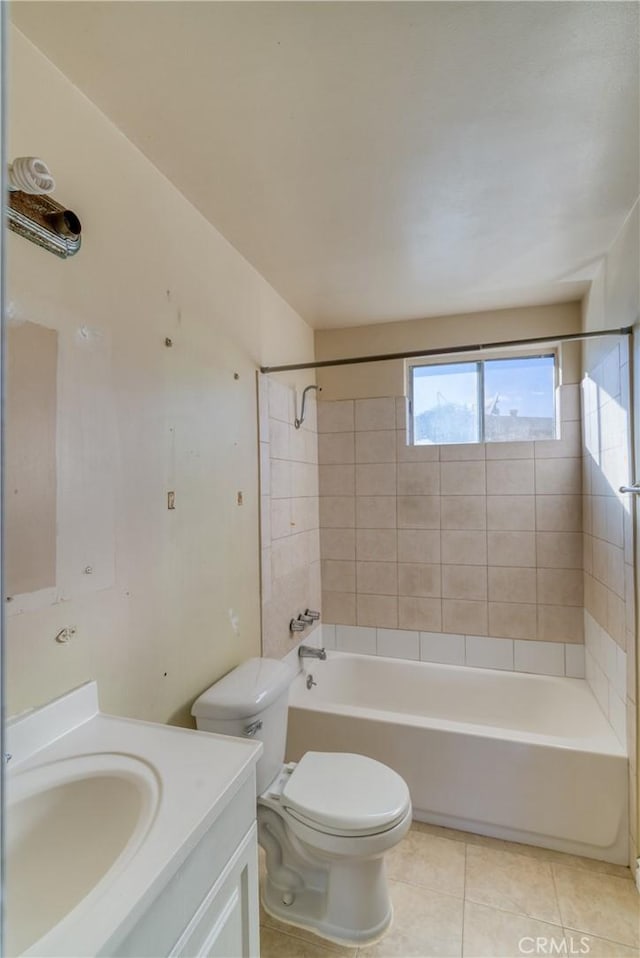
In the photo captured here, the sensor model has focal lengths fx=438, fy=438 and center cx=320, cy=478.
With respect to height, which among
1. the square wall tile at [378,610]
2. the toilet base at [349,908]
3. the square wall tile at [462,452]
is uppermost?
the square wall tile at [462,452]

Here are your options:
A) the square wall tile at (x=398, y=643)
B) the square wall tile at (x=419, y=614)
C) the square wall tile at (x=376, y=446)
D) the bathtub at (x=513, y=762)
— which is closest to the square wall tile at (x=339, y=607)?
the square wall tile at (x=398, y=643)

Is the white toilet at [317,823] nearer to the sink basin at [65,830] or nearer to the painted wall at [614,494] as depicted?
the sink basin at [65,830]

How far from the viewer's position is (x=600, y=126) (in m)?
1.22

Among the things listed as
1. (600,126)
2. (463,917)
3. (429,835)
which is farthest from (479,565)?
(600,126)

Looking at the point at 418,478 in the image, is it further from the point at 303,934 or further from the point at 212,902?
the point at 212,902

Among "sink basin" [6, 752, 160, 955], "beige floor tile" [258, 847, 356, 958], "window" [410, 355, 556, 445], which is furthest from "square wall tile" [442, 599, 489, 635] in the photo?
"sink basin" [6, 752, 160, 955]

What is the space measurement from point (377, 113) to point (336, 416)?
1.75 meters

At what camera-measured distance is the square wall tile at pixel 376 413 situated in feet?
8.94

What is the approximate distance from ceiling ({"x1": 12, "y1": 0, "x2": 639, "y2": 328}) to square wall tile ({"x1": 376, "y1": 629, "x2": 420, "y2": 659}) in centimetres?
207

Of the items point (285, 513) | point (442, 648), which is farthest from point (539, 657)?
point (285, 513)

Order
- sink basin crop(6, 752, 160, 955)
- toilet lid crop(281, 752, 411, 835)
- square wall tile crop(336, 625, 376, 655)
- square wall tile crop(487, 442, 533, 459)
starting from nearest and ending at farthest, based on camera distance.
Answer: sink basin crop(6, 752, 160, 955)
toilet lid crop(281, 752, 411, 835)
square wall tile crop(487, 442, 533, 459)
square wall tile crop(336, 625, 376, 655)

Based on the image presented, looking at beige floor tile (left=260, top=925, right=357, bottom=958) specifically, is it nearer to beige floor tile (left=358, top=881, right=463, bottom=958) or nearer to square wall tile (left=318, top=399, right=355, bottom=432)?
beige floor tile (left=358, top=881, right=463, bottom=958)

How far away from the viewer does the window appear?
2.59 metres

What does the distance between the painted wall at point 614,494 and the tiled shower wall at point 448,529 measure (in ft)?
0.45
